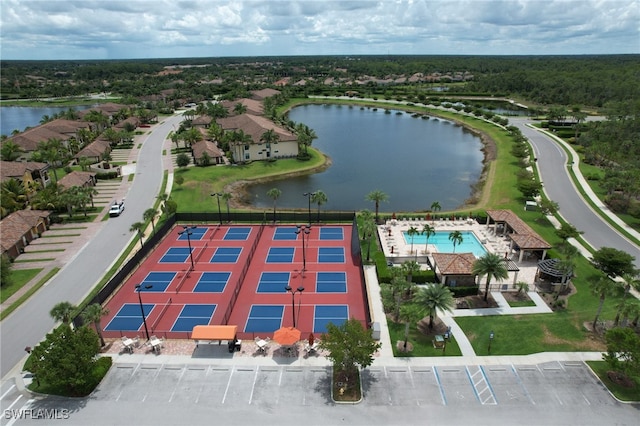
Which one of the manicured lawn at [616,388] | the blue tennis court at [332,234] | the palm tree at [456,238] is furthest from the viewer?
the blue tennis court at [332,234]

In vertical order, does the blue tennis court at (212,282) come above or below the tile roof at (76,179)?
below

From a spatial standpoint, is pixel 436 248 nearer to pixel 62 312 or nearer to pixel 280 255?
pixel 280 255

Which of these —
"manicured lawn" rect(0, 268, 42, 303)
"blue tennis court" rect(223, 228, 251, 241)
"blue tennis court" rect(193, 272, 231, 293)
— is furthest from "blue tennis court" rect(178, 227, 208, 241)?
"manicured lawn" rect(0, 268, 42, 303)

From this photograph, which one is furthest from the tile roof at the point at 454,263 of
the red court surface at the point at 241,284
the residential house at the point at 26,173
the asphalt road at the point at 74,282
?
the residential house at the point at 26,173

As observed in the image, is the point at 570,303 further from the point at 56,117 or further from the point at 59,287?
the point at 56,117

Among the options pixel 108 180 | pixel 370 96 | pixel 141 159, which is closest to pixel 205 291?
pixel 108 180

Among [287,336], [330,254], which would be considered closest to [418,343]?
[287,336]

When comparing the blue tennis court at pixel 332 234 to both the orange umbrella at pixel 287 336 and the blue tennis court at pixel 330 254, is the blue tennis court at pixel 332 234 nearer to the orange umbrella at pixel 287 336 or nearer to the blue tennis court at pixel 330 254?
the blue tennis court at pixel 330 254
